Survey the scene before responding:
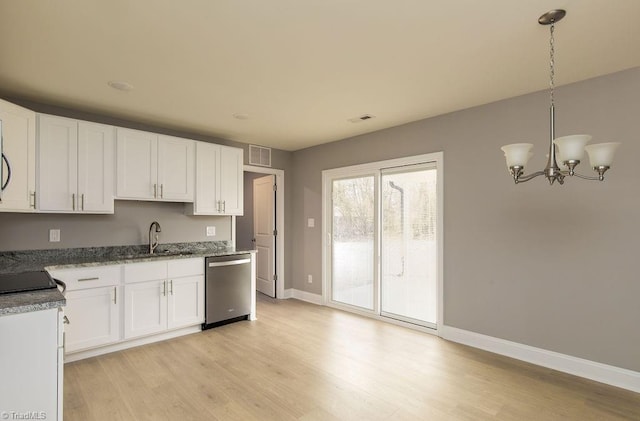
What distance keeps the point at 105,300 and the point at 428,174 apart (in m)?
3.83

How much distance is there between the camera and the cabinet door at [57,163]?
3.10 metres

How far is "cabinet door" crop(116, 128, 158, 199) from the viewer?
358cm

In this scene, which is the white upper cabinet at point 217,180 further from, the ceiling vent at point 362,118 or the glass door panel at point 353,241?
the ceiling vent at point 362,118

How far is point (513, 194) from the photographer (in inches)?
127

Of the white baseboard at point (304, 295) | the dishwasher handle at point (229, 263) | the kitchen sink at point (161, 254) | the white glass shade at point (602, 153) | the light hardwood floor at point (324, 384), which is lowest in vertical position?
the light hardwood floor at point (324, 384)

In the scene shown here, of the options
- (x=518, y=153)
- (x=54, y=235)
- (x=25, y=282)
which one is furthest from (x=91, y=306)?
(x=518, y=153)

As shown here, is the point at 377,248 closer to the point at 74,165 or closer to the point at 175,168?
the point at 175,168

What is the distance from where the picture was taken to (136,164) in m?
3.71

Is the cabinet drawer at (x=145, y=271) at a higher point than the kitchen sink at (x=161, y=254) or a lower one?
lower

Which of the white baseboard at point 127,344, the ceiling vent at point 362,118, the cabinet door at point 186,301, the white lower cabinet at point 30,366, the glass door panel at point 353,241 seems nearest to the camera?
the white lower cabinet at point 30,366

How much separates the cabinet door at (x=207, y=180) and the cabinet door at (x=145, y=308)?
108 cm

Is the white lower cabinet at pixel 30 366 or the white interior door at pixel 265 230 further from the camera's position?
the white interior door at pixel 265 230

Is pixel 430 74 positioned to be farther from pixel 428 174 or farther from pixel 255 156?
pixel 255 156

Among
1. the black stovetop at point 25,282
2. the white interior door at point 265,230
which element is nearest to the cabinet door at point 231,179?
the white interior door at point 265,230
